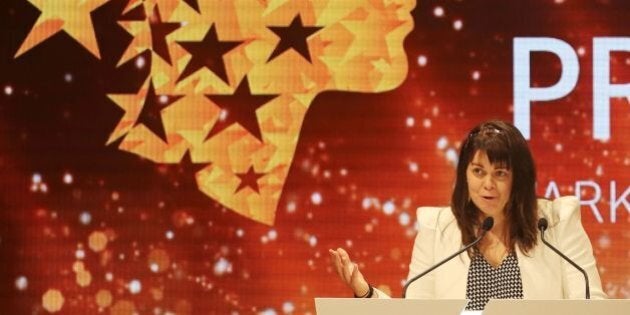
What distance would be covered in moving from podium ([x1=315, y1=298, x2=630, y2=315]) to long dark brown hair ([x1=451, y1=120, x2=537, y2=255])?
98 centimetres

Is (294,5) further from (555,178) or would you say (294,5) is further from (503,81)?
(555,178)

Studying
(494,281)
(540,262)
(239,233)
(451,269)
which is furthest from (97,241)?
(540,262)

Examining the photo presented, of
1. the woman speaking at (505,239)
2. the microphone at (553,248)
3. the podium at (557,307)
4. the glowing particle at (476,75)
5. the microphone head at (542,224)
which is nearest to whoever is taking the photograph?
the podium at (557,307)

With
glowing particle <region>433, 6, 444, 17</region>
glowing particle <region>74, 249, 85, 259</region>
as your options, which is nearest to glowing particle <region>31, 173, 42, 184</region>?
glowing particle <region>74, 249, 85, 259</region>

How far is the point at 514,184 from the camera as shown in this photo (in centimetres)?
310

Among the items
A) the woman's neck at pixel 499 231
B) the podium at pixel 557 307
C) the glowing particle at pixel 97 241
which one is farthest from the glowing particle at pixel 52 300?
the podium at pixel 557 307

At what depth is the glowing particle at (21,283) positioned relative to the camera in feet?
14.8

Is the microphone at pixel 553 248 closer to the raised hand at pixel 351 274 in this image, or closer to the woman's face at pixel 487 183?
the woman's face at pixel 487 183

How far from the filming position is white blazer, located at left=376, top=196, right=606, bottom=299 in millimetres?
3043

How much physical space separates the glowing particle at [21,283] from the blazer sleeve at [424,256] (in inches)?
80.7

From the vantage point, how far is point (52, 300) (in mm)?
4504

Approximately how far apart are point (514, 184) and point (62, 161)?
7.23 ft

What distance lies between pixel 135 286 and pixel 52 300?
0.38m

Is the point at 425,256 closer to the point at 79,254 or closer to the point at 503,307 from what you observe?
the point at 503,307
